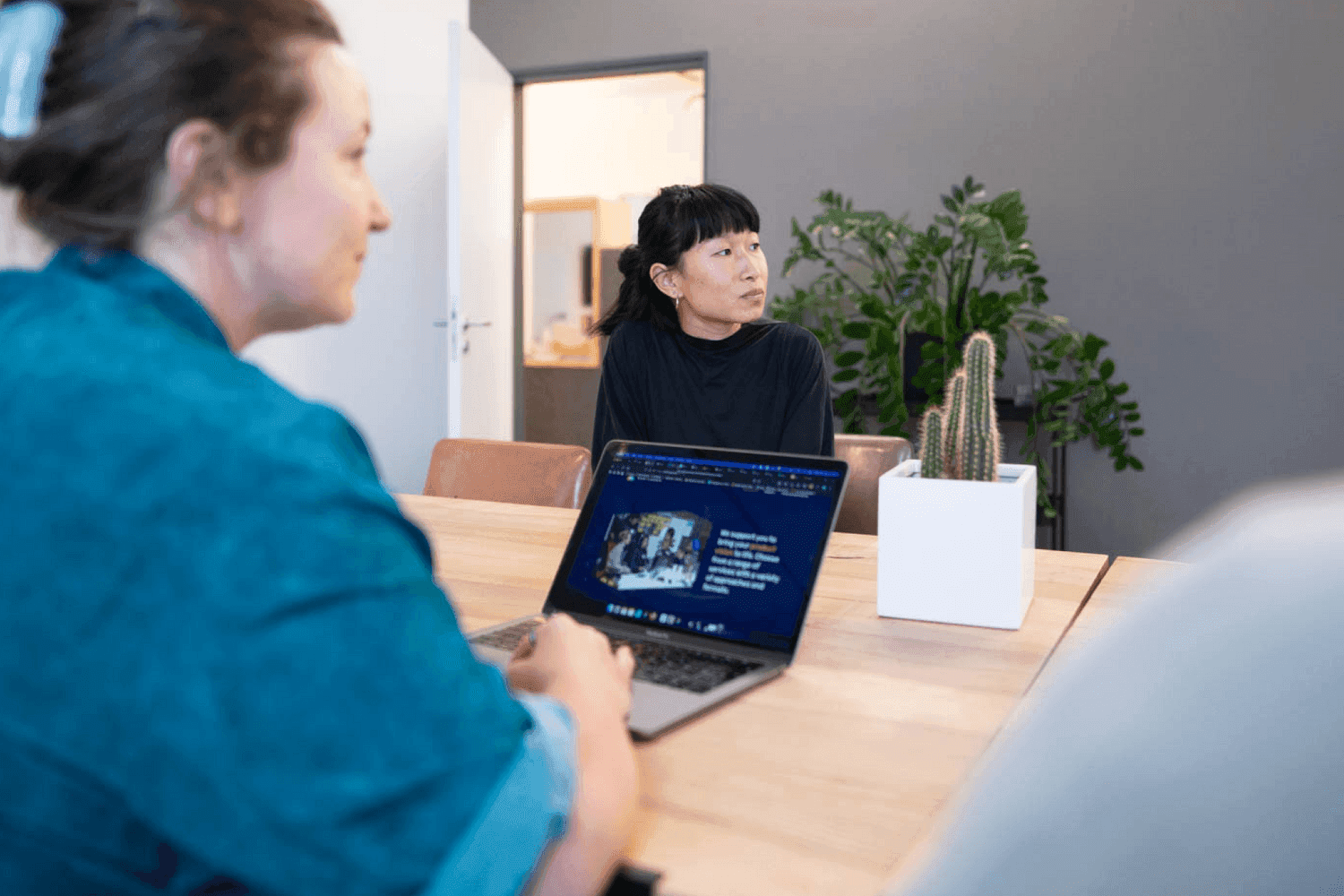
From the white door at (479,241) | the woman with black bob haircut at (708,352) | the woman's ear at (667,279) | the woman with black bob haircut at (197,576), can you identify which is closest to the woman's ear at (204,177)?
the woman with black bob haircut at (197,576)

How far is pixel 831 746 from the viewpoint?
85cm

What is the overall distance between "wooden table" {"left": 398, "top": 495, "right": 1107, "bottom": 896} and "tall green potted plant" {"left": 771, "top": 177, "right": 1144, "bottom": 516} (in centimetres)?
215

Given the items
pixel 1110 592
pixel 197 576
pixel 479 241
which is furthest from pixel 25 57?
pixel 479 241

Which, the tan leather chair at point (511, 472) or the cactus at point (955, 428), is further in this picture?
the tan leather chair at point (511, 472)

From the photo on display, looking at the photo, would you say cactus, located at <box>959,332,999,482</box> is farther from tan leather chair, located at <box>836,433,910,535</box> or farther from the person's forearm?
tan leather chair, located at <box>836,433,910,535</box>

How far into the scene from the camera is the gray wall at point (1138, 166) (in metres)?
3.66

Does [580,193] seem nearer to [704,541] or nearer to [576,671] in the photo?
[704,541]

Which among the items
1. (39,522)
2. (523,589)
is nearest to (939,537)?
(523,589)

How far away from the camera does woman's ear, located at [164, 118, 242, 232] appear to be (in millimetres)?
581

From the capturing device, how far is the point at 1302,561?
19cm

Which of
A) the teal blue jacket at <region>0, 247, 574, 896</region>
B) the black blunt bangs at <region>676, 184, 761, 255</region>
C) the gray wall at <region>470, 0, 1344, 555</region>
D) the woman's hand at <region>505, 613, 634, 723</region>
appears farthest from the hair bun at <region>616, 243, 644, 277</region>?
the gray wall at <region>470, 0, 1344, 555</region>

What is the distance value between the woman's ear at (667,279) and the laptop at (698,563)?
3.55ft

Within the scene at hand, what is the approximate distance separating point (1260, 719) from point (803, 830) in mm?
548

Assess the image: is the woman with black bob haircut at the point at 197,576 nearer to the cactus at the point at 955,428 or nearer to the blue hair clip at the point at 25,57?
the blue hair clip at the point at 25,57
